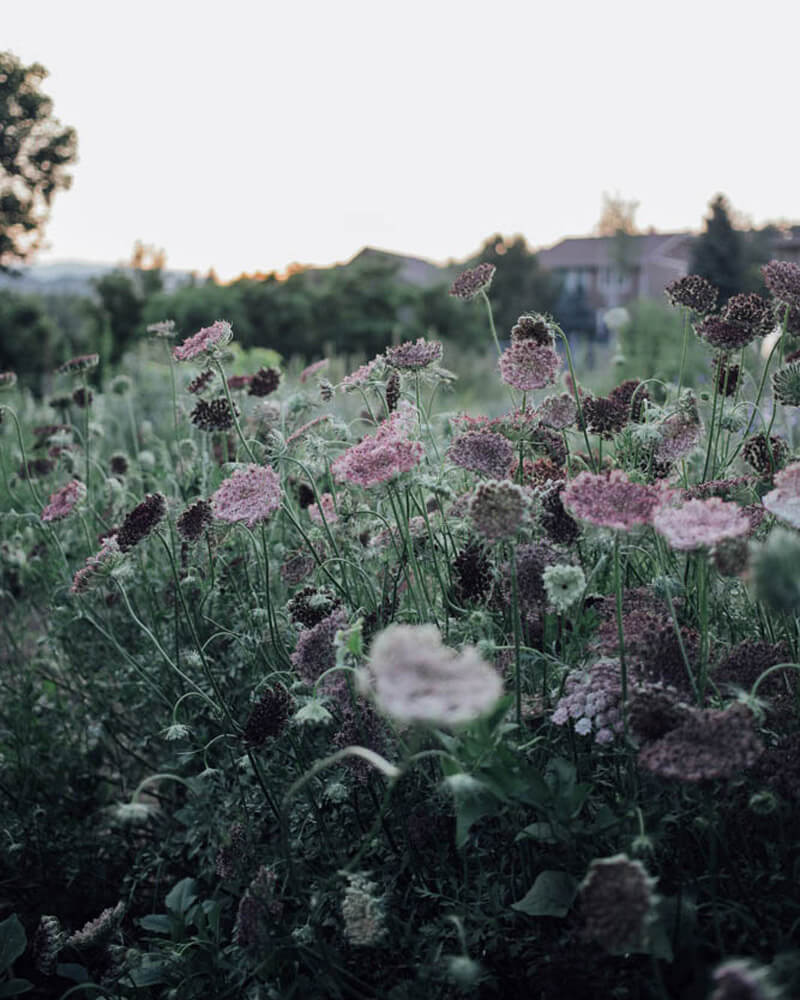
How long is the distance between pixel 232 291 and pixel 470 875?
2477 centimetres

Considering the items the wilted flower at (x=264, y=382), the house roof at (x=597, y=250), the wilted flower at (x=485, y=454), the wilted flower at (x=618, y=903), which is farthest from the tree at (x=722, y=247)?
the wilted flower at (x=618, y=903)

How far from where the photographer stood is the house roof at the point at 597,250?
149 ft

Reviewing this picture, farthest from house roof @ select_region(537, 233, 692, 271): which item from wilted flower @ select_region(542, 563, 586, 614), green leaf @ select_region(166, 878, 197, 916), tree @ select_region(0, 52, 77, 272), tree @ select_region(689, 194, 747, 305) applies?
wilted flower @ select_region(542, 563, 586, 614)

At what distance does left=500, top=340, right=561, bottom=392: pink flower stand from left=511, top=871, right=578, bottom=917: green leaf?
0.98 meters

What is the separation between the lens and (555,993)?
1.28 metres

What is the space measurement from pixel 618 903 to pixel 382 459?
87 centimetres

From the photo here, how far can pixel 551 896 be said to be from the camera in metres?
1.34

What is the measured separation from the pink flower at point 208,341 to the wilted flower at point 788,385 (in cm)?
123

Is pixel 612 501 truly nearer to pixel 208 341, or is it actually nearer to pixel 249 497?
pixel 249 497

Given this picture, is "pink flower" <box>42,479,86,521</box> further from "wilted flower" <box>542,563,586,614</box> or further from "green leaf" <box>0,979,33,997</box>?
"wilted flower" <box>542,563,586,614</box>

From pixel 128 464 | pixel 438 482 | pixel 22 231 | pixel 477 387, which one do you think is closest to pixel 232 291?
pixel 22 231

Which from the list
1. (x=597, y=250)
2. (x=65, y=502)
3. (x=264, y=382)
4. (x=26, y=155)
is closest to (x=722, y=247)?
(x=26, y=155)

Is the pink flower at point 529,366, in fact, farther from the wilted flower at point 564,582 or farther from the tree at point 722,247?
the tree at point 722,247

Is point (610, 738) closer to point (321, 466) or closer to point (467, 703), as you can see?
point (467, 703)
